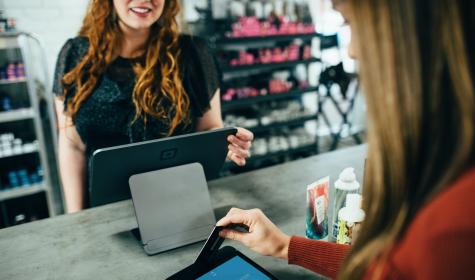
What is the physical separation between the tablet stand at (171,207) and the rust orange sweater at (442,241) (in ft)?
2.67

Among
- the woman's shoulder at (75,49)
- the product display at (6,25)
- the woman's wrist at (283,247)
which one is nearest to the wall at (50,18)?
the product display at (6,25)

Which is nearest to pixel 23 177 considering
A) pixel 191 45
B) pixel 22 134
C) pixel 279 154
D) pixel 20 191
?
pixel 20 191

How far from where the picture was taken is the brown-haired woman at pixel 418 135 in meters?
0.49

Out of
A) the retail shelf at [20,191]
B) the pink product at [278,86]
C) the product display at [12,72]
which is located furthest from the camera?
the pink product at [278,86]

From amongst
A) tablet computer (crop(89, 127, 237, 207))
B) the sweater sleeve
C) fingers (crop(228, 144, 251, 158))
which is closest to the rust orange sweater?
the sweater sleeve

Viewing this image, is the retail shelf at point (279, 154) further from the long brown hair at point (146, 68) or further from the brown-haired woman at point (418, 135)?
the brown-haired woman at point (418, 135)

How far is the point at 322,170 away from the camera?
1.80 metres

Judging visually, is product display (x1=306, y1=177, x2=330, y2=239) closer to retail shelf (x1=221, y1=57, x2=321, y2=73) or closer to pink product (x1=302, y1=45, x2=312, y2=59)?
retail shelf (x1=221, y1=57, x2=321, y2=73)

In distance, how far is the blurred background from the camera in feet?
11.0

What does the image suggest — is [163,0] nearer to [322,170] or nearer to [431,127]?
[322,170]

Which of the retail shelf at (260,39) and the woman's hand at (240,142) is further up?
the retail shelf at (260,39)

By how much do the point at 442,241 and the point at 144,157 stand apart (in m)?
0.92

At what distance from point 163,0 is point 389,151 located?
1.45 m

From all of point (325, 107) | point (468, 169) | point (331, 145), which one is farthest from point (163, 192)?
point (325, 107)
